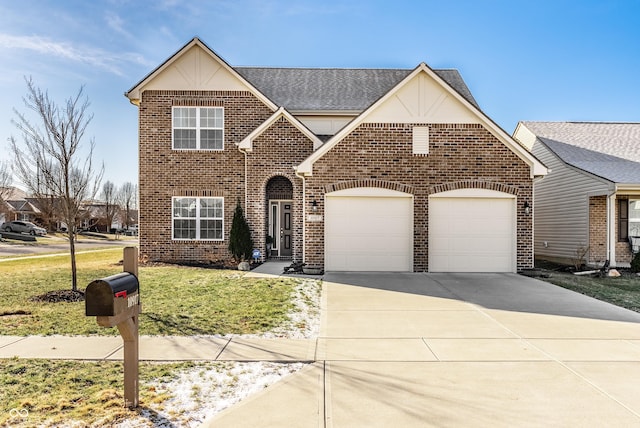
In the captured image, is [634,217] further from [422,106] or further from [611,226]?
[422,106]

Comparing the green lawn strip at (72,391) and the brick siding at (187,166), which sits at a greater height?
the brick siding at (187,166)

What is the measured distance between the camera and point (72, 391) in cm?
447

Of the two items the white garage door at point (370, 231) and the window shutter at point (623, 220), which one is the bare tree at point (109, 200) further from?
the window shutter at point (623, 220)

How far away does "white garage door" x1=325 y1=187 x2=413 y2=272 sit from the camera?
13703mm

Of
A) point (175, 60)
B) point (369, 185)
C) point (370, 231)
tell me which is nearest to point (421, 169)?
point (369, 185)

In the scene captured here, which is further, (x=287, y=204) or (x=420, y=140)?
(x=287, y=204)

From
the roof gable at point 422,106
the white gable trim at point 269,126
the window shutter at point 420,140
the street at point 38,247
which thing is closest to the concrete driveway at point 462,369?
the window shutter at point 420,140

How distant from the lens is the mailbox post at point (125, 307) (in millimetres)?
3621

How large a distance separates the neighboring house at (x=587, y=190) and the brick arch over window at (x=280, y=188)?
11300mm

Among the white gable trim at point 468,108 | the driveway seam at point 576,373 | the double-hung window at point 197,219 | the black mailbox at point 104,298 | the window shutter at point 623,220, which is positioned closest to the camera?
the black mailbox at point 104,298

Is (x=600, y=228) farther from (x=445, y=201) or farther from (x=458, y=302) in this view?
(x=458, y=302)

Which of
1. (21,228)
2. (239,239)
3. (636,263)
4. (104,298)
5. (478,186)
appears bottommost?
(636,263)

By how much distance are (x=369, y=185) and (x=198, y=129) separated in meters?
7.43

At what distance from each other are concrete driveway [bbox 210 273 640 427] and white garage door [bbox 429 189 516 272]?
4285 mm
